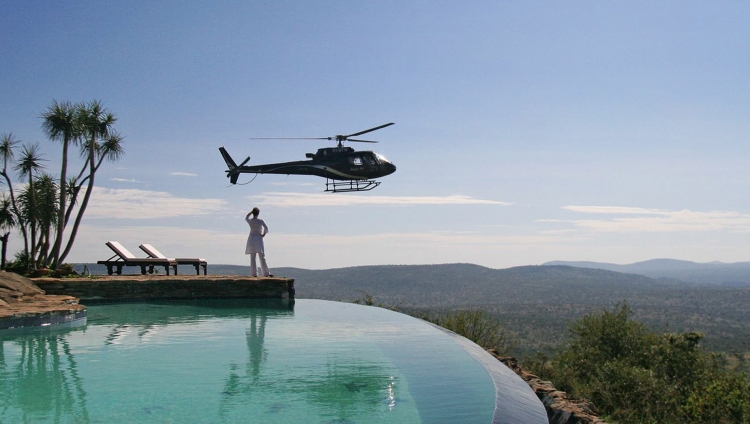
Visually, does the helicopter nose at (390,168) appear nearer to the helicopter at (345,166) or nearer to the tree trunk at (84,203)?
the helicopter at (345,166)

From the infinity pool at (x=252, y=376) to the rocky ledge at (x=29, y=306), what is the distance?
0.40 metres

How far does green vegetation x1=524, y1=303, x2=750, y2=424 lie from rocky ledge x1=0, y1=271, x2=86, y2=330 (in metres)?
8.87

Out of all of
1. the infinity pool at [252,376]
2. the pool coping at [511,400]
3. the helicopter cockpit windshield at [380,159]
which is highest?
the helicopter cockpit windshield at [380,159]

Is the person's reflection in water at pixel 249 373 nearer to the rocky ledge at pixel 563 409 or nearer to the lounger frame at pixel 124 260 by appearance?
the rocky ledge at pixel 563 409

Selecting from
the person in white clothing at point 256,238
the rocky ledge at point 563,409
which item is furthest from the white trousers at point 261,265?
the rocky ledge at point 563,409

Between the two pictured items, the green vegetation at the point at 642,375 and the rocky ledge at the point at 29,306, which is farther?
the green vegetation at the point at 642,375

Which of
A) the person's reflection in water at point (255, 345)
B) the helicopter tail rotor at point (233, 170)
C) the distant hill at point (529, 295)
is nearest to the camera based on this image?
the person's reflection in water at point (255, 345)

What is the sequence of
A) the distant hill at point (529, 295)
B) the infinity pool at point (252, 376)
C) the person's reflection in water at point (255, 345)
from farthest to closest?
1. the distant hill at point (529, 295)
2. the person's reflection in water at point (255, 345)
3. the infinity pool at point (252, 376)

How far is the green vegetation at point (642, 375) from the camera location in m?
12.8

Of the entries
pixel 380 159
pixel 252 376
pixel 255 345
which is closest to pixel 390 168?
pixel 380 159

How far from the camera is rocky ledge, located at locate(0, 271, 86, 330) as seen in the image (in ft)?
29.1

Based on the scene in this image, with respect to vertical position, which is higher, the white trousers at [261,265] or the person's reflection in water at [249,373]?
the white trousers at [261,265]

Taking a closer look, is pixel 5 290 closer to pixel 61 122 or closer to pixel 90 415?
pixel 90 415

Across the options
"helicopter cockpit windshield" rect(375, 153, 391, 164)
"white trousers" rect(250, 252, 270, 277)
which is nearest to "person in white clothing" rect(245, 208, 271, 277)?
"white trousers" rect(250, 252, 270, 277)
